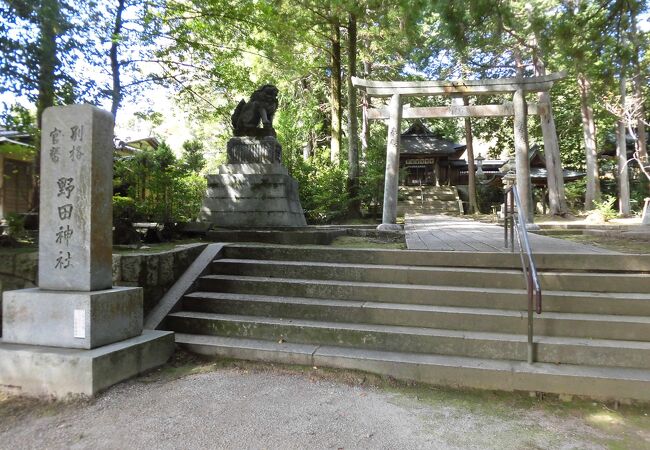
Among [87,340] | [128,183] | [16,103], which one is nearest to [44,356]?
[87,340]

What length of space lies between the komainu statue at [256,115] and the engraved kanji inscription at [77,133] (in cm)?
481

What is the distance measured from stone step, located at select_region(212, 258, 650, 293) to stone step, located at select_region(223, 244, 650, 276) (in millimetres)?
102

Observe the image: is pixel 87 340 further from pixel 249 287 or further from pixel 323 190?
pixel 323 190

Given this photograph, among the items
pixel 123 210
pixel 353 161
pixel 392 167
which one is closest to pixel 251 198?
pixel 123 210

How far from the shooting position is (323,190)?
13.5 m

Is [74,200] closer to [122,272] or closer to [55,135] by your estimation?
[55,135]

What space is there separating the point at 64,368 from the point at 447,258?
372cm

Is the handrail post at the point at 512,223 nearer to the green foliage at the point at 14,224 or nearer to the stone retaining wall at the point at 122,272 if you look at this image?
the stone retaining wall at the point at 122,272

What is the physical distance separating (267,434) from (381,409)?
84 centimetres

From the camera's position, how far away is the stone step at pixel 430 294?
145 inches

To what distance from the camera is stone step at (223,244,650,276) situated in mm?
4082

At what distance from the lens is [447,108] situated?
27.7 ft

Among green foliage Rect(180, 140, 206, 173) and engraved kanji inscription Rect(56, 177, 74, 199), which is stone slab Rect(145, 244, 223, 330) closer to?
engraved kanji inscription Rect(56, 177, 74, 199)

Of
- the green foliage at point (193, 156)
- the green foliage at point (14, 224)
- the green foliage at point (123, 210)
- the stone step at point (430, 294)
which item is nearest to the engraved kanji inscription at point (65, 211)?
the stone step at point (430, 294)
